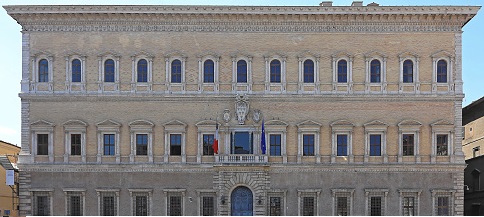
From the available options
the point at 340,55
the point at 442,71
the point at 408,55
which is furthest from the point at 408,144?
the point at 340,55

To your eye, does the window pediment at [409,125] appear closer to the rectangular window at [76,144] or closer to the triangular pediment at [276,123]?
the triangular pediment at [276,123]

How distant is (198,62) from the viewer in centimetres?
3086

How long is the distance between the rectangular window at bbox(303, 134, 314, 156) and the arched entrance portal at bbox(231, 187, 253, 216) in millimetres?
4315

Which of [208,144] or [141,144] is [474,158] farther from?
[141,144]

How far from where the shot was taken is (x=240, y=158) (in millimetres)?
30203

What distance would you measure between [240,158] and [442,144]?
1275 centimetres

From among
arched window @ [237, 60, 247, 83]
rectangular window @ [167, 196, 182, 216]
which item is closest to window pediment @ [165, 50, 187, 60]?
arched window @ [237, 60, 247, 83]

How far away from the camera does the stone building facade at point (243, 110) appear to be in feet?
99.9

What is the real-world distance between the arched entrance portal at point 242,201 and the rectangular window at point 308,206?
3313 millimetres

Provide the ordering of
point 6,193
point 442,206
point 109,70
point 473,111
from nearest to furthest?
1. point 442,206
2. point 109,70
3. point 6,193
4. point 473,111

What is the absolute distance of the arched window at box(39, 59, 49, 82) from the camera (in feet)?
102

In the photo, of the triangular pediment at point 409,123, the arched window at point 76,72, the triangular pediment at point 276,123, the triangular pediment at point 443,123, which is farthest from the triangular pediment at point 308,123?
the arched window at point 76,72

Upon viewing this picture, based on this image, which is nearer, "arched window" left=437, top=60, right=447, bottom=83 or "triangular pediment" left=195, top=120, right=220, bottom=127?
A: "triangular pediment" left=195, top=120, right=220, bottom=127

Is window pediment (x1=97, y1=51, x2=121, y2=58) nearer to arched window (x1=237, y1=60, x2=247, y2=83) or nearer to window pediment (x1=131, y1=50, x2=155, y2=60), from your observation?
window pediment (x1=131, y1=50, x2=155, y2=60)
